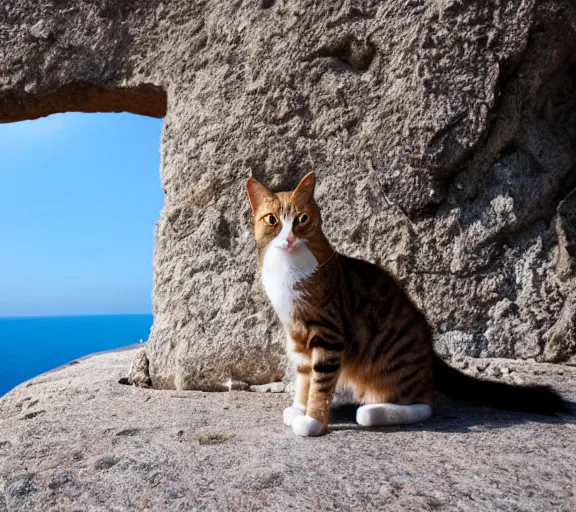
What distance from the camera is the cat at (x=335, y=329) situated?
5.56 ft

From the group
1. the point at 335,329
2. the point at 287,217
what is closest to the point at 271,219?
the point at 287,217

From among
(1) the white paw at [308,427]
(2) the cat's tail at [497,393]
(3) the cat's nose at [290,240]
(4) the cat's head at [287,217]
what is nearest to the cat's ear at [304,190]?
(4) the cat's head at [287,217]

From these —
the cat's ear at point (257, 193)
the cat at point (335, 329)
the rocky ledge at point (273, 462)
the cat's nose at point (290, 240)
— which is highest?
the cat's ear at point (257, 193)

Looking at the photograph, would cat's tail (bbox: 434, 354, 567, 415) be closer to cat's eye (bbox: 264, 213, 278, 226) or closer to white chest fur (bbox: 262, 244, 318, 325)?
white chest fur (bbox: 262, 244, 318, 325)

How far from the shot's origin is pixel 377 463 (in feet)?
4.68

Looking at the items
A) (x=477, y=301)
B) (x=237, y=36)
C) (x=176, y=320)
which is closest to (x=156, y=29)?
(x=237, y=36)

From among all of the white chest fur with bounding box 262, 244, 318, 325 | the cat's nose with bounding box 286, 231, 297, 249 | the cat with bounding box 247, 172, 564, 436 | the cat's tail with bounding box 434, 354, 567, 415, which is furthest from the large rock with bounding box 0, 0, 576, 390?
the cat's nose with bounding box 286, 231, 297, 249

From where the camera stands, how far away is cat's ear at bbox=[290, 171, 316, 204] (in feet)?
5.71

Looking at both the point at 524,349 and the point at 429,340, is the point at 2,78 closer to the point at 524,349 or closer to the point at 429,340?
the point at 429,340

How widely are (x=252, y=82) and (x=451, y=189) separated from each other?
1.17 meters

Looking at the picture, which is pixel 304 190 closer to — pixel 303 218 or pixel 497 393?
pixel 303 218

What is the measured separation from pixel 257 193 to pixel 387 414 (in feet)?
2.82

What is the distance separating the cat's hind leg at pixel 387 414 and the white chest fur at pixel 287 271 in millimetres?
391

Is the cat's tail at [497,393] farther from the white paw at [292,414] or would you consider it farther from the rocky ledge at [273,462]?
the white paw at [292,414]
